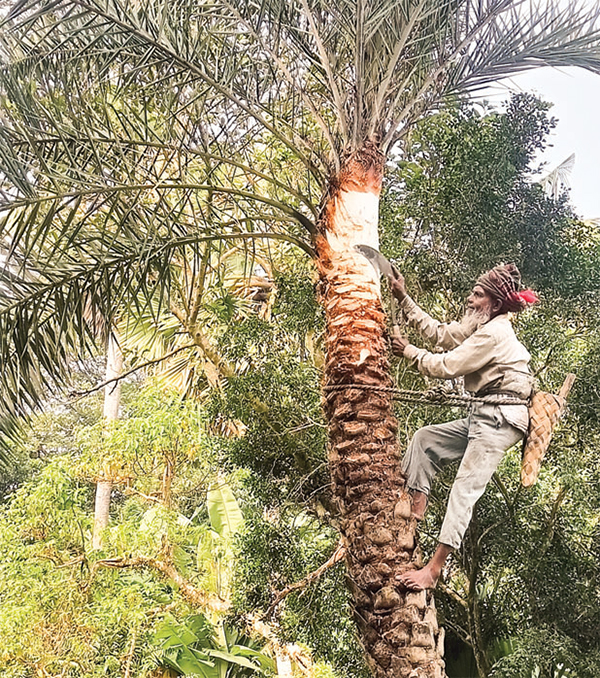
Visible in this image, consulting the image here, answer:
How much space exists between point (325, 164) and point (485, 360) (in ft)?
4.25

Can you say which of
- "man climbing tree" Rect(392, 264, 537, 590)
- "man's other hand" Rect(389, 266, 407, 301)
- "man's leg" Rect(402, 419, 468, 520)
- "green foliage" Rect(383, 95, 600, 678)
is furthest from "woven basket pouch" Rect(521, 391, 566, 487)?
"green foliage" Rect(383, 95, 600, 678)

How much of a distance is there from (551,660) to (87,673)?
11.6ft

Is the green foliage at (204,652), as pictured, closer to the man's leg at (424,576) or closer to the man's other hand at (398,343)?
the man's leg at (424,576)

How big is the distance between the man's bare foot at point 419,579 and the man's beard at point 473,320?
0.85 meters

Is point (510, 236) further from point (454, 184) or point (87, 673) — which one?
point (87, 673)

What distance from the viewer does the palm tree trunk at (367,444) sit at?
2975 mm

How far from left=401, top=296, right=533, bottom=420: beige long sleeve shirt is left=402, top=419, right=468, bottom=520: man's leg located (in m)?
0.19

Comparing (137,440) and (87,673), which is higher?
(137,440)

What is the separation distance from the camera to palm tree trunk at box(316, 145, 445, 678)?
9.76 feet

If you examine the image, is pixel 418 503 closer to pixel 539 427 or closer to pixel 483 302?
pixel 539 427

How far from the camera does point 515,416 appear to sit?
2.89 m

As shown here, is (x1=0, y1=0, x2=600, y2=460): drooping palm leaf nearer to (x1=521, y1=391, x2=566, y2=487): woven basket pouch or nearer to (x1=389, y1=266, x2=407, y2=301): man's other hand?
(x1=389, y1=266, x2=407, y2=301): man's other hand

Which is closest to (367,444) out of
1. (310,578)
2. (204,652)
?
(310,578)

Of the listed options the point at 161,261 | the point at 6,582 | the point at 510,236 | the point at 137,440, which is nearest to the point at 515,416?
the point at 510,236
